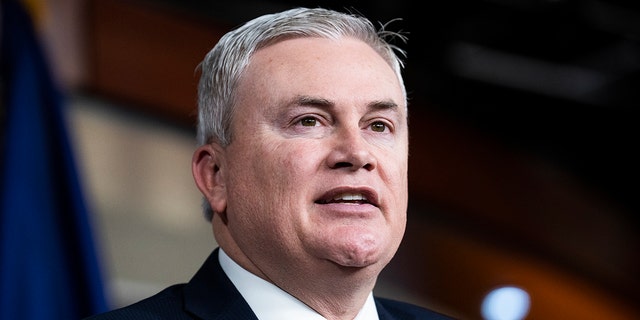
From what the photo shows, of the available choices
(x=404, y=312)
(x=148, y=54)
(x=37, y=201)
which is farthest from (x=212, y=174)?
(x=148, y=54)

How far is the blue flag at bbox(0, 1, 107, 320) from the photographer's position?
11.1ft

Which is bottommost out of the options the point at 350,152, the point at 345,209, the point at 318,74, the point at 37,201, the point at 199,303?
the point at 37,201

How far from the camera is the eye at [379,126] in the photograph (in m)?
2.04

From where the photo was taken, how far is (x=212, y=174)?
7.00 feet

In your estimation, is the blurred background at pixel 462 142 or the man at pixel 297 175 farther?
the blurred background at pixel 462 142

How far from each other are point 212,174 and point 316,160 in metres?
0.29

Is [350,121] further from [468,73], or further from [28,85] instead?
[468,73]

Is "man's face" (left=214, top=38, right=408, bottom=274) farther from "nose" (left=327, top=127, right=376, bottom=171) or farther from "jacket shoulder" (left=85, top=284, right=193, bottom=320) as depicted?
"jacket shoulder" (left=85, top=284, right=193, bottom=320)

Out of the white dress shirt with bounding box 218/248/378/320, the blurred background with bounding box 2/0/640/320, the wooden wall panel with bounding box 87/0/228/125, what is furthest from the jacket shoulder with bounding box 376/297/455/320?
the wooden wall panel with bounding box 87/0/228/125

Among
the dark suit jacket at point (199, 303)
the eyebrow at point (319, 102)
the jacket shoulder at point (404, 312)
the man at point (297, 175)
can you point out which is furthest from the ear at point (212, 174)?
the jacket shoulder at point (404, 312)

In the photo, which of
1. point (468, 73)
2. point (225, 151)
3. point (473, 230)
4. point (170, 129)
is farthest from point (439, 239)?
point (225, 151)

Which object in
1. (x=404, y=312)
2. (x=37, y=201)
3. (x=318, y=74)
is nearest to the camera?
(x=318, y=74)

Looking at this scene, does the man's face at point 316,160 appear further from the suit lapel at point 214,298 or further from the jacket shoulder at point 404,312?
the jacket shoulder at point 404,312

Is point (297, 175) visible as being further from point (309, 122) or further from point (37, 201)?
point (37, 201)
